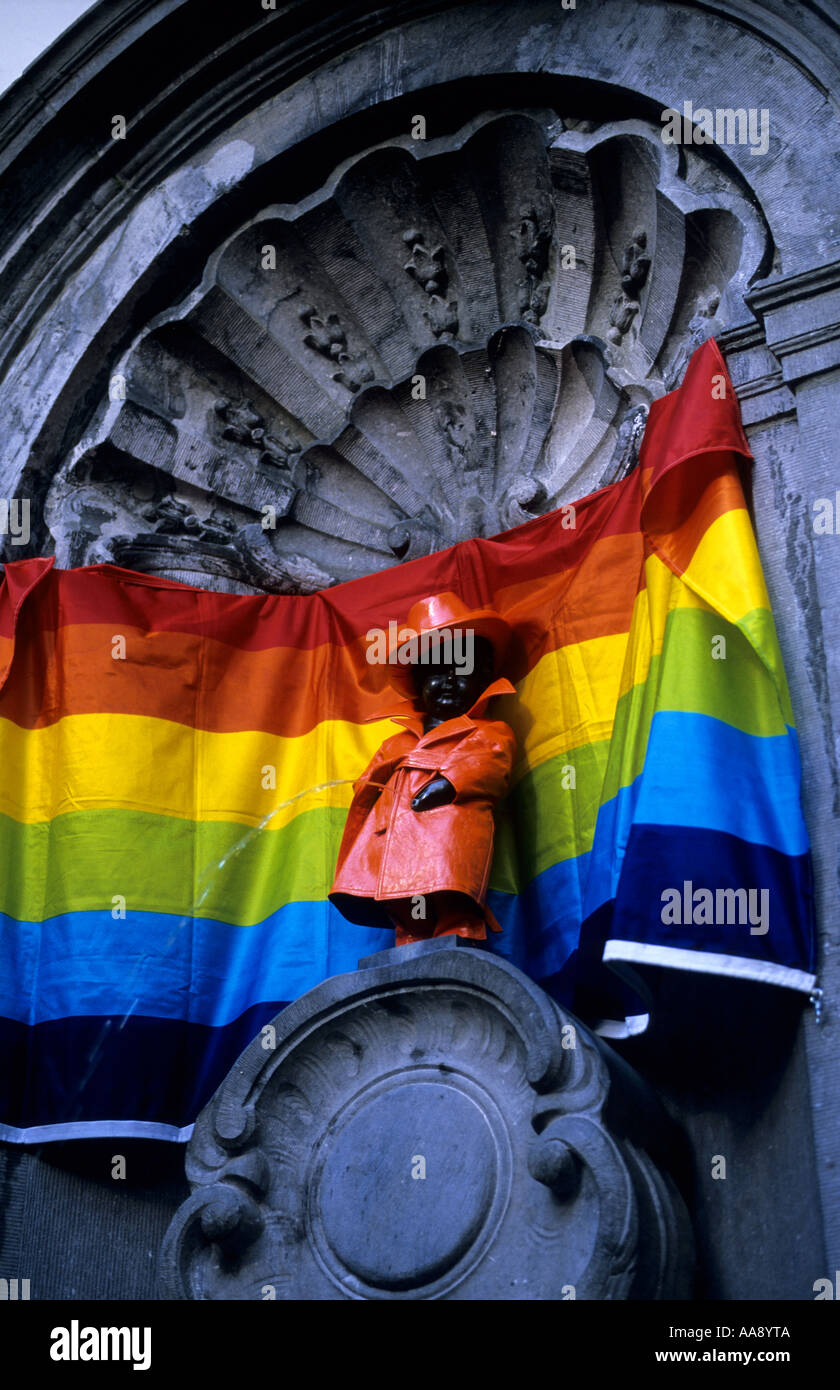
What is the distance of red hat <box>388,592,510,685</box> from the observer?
576 cm

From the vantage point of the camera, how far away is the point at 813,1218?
14.3 ft

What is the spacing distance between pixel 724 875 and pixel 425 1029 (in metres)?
0.98

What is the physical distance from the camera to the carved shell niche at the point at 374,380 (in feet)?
22.1

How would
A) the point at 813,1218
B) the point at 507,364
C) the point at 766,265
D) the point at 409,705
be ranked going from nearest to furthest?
1. the point at 813,1218
2. the point at 766,265
3. the point at 409,705
4. the point at 507,364

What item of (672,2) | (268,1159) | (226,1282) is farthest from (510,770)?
(672,2)

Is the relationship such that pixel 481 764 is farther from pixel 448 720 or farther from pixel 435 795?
pixel 448 720

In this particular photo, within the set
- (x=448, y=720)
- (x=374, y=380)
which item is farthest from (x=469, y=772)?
(x=374, y=380)

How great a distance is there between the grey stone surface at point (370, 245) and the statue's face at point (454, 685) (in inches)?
36.4

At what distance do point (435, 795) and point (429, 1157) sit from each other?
48.4 inches

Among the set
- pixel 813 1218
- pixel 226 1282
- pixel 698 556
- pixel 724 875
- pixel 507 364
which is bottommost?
pixel 226 1282

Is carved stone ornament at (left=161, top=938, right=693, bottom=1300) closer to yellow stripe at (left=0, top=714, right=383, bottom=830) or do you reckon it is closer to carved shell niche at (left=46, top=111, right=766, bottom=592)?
yellow stripe at (left=0, top=714, right=383, bottom=830)

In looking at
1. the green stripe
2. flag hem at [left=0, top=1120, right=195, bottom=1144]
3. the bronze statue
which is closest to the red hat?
the bronze statue

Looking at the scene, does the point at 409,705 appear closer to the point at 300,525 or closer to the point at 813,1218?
the point at 300,525

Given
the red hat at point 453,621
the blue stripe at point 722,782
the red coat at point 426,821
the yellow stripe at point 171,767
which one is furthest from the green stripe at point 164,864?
the blue stripe at point 722,782
